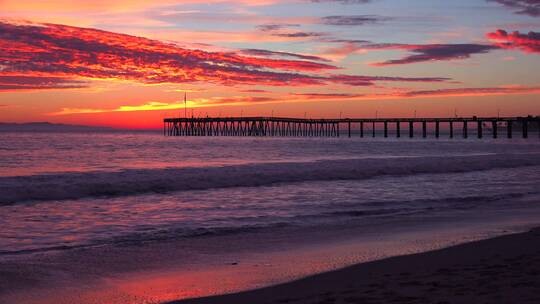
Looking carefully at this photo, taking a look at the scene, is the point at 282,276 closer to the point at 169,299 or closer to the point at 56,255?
the point at 169,299

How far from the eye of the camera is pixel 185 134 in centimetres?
15288

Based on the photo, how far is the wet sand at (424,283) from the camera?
493cm

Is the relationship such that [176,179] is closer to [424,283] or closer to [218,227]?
[218,227]

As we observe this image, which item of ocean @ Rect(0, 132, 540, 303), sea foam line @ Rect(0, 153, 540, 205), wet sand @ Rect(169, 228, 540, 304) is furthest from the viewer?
sea foam line @ Rect(0, 153, 540, 205)

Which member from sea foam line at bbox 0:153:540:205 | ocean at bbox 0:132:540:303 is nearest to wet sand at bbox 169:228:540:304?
ocean at bbox 0:132:540:303

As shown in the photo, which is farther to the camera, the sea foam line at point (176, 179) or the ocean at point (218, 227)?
the sea foam line at point (176, 179)

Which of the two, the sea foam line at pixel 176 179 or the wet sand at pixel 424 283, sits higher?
the wet sand at pixel 424 283

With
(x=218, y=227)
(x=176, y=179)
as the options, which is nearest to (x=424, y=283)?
(x=218, y=227)

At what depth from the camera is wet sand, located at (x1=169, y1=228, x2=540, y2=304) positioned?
4926 mm

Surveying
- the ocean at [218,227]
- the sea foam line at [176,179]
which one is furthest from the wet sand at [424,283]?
the sea foam line at [176,179]

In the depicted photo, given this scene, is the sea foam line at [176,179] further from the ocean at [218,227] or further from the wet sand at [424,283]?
the wet sand at [424,283]

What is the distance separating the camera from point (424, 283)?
18.0 feet

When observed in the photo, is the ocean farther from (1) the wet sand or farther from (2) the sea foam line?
(1) the wet sand

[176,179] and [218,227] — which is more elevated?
[218,227]
